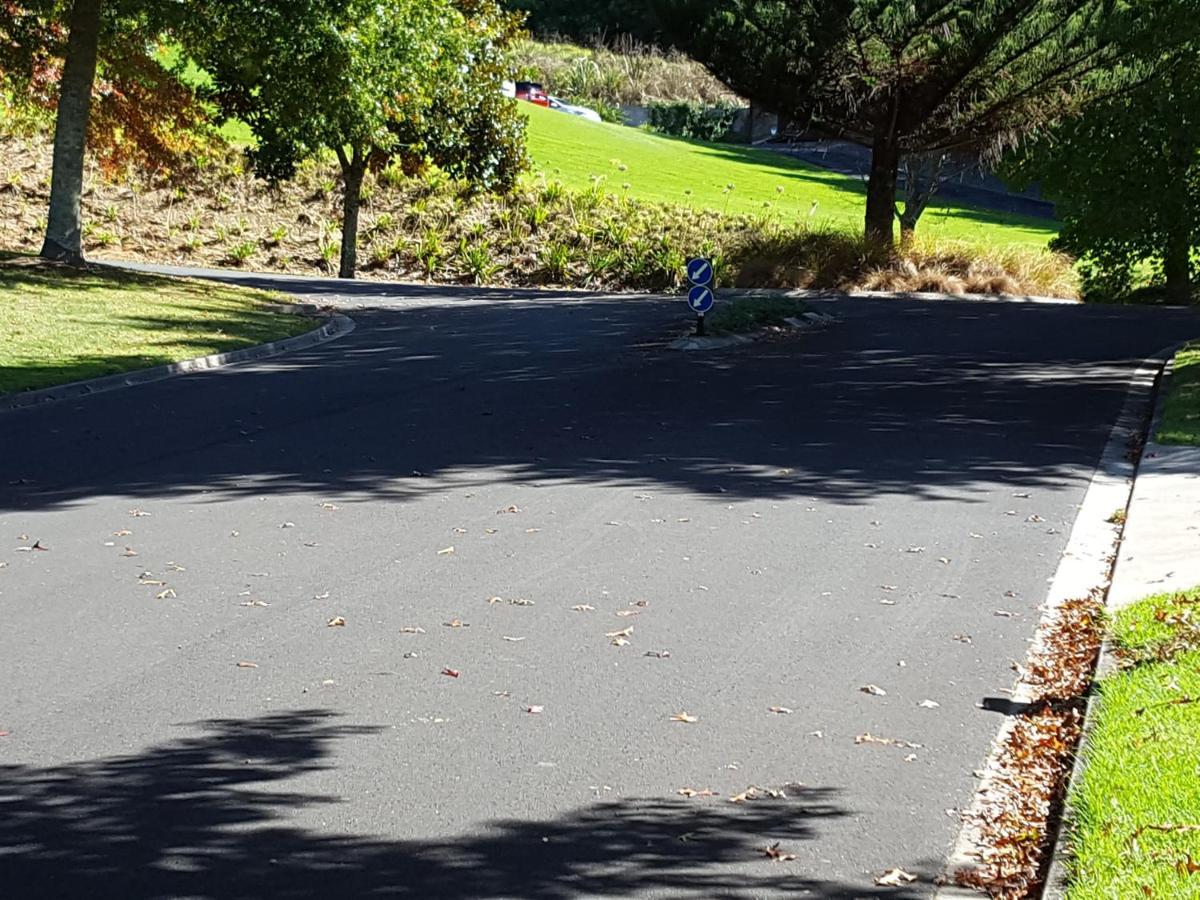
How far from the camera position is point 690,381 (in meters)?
16.5

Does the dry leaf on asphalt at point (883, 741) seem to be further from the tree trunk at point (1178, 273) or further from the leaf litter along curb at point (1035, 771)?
the tree trunk at point (1178, 273)

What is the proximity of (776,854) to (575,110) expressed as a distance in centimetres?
6601

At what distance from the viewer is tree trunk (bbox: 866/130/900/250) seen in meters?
34.6

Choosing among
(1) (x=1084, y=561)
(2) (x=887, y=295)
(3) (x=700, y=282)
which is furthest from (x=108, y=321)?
(2) (x=887, y=295)

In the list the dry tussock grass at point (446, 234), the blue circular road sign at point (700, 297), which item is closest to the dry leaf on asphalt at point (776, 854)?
the blue circular road sign at point (700, 297)

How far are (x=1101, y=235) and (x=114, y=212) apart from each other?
83.4ft

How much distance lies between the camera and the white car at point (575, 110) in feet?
222

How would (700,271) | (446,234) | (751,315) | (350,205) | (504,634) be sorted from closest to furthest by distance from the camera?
(504,634)
(700,271)
(751,315)
(350,205)
(446,234)

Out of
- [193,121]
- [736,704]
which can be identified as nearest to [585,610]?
[736,704]

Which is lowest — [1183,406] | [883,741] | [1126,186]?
[883,741]

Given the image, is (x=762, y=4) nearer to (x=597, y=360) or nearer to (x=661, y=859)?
(x=597, y=360)

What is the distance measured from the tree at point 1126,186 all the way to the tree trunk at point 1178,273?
0.02 metres

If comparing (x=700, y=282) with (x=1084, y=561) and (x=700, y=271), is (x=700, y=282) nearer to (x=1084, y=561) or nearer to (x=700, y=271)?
(x=700, y=271)

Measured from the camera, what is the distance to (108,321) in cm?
1934
